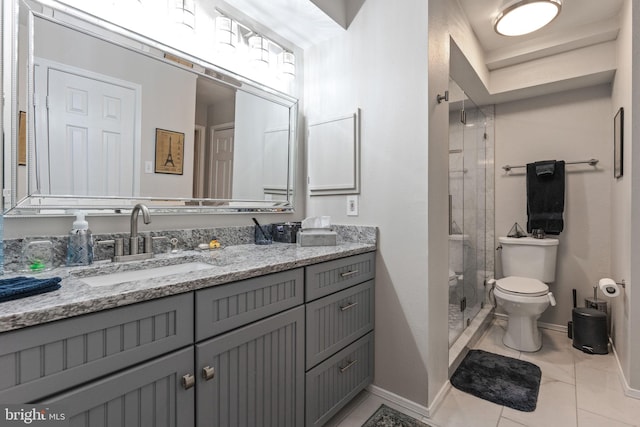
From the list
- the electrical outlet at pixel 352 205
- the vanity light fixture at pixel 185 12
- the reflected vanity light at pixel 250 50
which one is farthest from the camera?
the electrical outlet at pixel 352 205

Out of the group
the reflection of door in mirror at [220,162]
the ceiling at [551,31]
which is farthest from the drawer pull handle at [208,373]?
the ceiling at [551,31]

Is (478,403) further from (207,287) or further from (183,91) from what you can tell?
(183,91)

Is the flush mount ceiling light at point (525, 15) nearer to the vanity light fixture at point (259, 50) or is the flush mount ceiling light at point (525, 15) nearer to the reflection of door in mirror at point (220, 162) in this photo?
the vanity light fixture at point (259, 50)

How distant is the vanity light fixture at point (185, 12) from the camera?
1.47 m

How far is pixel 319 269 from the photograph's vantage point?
1.41m

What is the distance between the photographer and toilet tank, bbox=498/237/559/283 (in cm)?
268

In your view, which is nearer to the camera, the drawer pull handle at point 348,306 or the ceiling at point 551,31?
the drawer pull handle at point 348,306

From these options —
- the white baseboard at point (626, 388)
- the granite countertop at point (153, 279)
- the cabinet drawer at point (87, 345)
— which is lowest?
the white baseboard at point (626, 388)

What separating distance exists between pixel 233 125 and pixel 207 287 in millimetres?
1116

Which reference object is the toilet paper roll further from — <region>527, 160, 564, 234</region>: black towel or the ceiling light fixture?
the ceiling light fixture

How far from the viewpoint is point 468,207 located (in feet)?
8.83

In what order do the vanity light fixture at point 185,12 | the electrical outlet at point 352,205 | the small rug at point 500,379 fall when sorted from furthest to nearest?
the electrical outlet at point 352,205 → the small rug at point 500,379 → the vanity light fixture at point 185,12

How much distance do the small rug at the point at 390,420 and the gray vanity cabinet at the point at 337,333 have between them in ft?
0.47

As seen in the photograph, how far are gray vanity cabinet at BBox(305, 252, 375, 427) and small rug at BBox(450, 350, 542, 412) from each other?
676 mm
